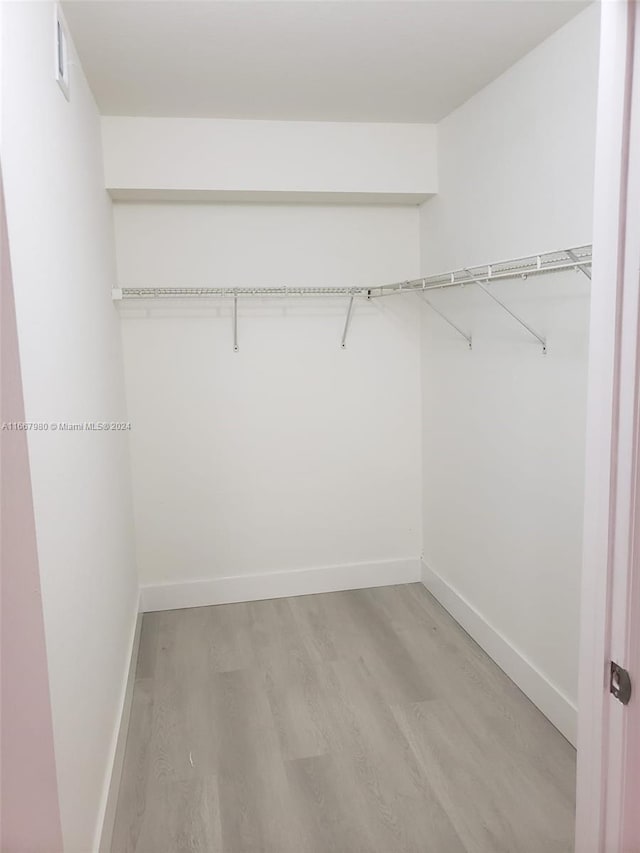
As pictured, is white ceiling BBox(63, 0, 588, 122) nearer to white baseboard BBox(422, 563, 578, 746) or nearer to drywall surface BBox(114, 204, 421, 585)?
drywall surface BBox(114, 204, 421, 585)

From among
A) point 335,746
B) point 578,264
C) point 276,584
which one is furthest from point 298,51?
point 276,584

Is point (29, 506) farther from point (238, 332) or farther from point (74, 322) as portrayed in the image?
point (238, 332)

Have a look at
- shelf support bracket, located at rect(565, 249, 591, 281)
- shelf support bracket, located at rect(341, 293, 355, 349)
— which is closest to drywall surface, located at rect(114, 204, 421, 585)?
shelf support bracket, located at rect(341, 293, 355, 349)

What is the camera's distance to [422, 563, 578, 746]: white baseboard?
2377mm

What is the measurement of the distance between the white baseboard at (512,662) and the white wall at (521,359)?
2cm

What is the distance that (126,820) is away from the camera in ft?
6.70

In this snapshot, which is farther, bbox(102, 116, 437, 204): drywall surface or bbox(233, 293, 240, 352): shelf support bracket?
bbox(233, 293, 240, 352): shelf support bracket

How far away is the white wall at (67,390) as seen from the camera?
1307mm

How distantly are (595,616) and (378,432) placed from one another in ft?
8.49

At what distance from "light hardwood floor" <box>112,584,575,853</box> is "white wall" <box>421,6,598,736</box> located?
0.94 feet

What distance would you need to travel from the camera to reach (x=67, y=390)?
1703 millimetres

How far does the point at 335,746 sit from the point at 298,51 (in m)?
2.52

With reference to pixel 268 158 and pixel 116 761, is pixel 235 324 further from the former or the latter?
pixel 116 761

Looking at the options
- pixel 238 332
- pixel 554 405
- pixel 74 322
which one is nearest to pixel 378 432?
pixel 238 332
